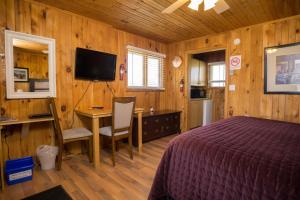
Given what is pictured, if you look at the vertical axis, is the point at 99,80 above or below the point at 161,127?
above

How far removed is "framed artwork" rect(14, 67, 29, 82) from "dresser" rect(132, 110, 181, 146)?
6.10ft

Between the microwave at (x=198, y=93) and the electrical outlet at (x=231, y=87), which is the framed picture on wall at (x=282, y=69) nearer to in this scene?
the electrical outlet at (x=231, y=87)

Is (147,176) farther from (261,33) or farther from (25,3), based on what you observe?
(261,33)

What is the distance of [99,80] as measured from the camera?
306 cm

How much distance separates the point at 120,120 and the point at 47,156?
3.66 feet

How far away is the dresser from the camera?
3333mm

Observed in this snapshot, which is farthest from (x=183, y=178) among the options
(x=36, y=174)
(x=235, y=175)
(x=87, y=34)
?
(x=87, y=34)

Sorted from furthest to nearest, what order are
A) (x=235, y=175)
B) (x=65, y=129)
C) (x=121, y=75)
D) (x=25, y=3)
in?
(x=121, y=75)
(x=65, y=129)
(x=25, y=3)
(x=235, y=175)

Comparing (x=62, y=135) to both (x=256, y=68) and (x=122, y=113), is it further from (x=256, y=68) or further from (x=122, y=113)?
(x=256, y=68)

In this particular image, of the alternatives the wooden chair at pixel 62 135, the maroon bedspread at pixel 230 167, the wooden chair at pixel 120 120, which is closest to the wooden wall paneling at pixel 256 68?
the maroon bedspread at pixel 230 167

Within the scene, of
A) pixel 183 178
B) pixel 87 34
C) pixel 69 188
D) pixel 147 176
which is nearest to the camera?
pixel 183 178

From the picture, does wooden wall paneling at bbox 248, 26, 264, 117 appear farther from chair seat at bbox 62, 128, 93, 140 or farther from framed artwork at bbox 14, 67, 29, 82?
framed artwork at bbox 14, 67, 29, 82

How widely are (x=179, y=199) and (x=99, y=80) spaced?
2.45m

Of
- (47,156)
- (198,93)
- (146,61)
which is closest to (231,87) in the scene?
(198,93)
